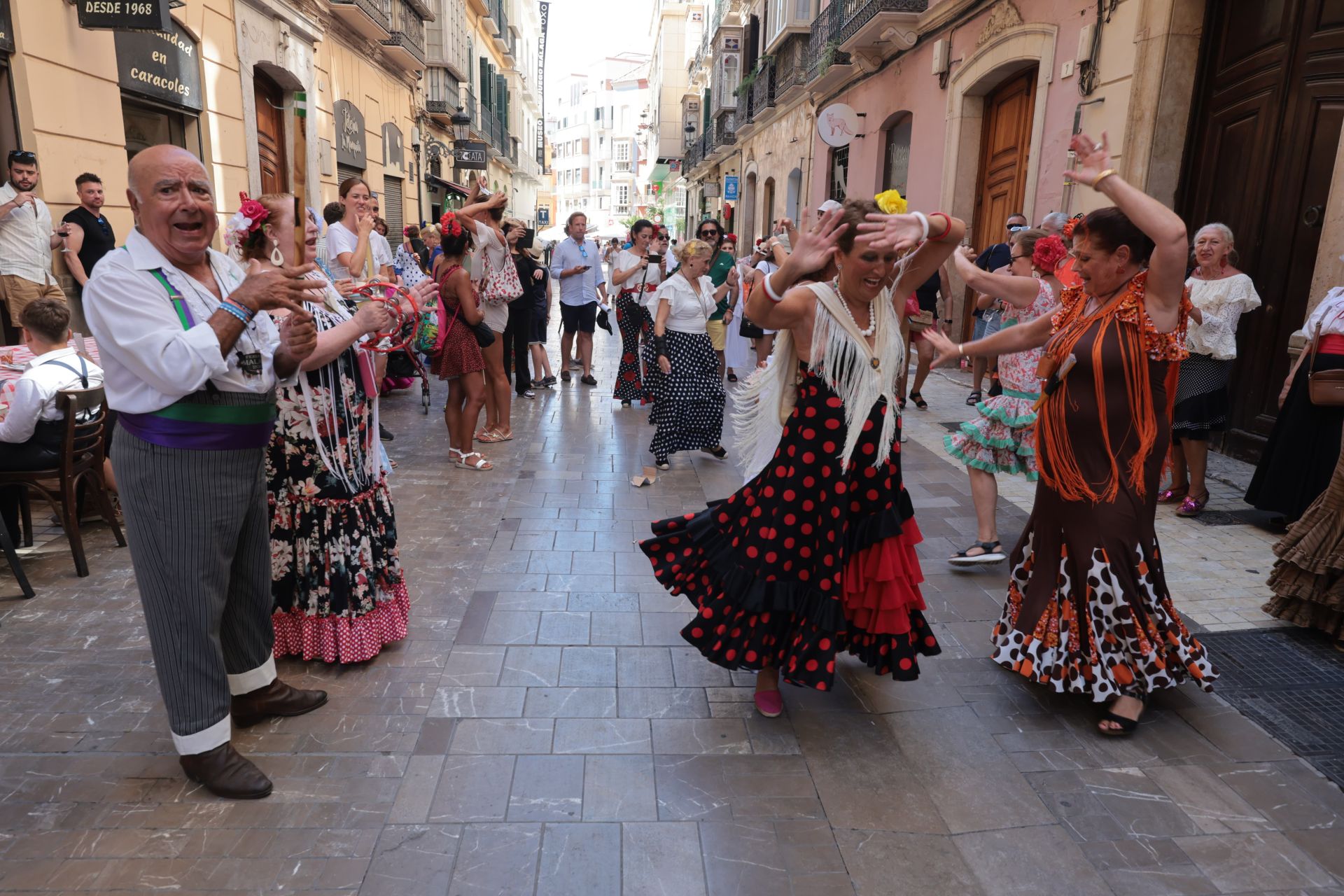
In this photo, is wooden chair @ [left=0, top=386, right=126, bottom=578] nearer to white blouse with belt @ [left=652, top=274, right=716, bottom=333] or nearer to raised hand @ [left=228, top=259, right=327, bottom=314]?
raised hand @ [left=228, top=259, right=327, bottom=314]

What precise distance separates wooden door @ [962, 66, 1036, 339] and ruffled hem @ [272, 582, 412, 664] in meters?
9.18

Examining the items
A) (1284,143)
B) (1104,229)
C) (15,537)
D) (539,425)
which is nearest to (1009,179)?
(1284,143)

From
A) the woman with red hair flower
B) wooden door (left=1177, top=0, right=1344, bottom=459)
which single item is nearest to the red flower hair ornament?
the woman with red hair flower

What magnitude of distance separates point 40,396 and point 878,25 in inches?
519

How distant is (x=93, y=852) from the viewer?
2.39m

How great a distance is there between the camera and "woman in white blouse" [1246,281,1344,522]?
15.2ft

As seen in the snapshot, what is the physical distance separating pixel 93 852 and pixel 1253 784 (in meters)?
3.58

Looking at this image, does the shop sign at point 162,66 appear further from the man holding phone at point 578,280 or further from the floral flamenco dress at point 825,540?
the floral flamenco dress at point 825,540

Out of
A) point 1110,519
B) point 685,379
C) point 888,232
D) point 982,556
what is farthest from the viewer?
point 685,379

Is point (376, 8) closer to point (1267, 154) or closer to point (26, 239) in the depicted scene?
point (26, 239)

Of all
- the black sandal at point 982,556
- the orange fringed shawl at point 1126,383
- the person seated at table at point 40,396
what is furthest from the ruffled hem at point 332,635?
the black sandal at point 982,556

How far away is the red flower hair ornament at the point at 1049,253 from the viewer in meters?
4.51

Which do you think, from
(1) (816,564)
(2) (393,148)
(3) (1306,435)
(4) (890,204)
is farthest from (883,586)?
(2) (393,148)

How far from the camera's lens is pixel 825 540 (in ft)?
9.92
